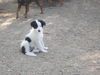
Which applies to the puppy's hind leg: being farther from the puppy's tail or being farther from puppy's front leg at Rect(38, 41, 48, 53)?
puppy's front leg at Rect(38, 41, 48, 53)

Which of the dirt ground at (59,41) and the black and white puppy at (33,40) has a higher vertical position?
the black and white puppy at (33,40)

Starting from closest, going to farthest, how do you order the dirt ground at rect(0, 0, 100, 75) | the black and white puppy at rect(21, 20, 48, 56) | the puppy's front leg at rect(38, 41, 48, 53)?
the dirt ground at rect(0, 0, 100, 75) < the black and white puppy at rect(21, 20, 48, 56) < the puppy's front leg at rect(38, 41, 48, 53)

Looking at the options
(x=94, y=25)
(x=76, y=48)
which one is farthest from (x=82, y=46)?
(x=94, y=25)

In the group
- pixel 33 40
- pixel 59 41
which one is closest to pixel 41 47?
pixel 33 40

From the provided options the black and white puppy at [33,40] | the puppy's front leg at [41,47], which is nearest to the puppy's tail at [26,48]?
the black and white puppy at [33,40]

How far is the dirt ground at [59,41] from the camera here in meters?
5.52

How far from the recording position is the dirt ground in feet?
18.1

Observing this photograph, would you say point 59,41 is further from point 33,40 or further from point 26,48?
point 26,48

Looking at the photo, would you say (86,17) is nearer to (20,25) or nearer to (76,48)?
(20,25)

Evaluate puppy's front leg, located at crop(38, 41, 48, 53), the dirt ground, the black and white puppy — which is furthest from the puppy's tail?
puppy's front leg, located at crop(38, 41, 48, 53)

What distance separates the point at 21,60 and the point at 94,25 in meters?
3.23

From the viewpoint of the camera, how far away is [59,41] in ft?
23.0

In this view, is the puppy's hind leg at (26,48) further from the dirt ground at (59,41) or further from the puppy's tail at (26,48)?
the dirt ground at (59,41)

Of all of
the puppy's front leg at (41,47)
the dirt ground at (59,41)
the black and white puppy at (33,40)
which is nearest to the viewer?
the dirt ground at (59,41)
